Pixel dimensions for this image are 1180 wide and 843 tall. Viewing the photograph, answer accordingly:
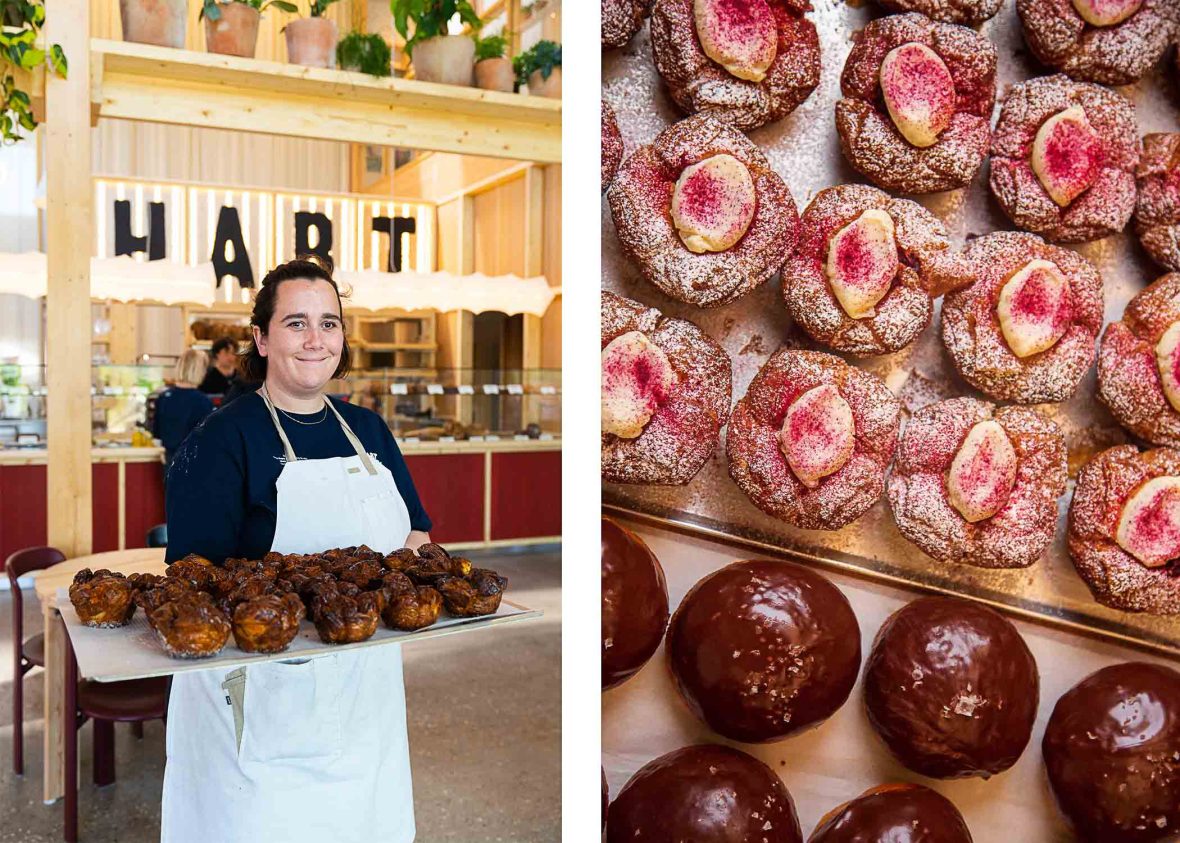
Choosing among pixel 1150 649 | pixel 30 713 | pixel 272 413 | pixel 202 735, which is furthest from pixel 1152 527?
pixel 30 713

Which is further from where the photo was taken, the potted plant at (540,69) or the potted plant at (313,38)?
the potted plant at (540,69)

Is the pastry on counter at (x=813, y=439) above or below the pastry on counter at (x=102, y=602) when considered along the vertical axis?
above

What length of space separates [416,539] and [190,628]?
493 mm

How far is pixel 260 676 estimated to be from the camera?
1.56 m

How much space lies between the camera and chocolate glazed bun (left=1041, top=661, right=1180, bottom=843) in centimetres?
124

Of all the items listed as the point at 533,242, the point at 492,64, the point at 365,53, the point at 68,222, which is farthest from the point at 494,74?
the point at 533,242

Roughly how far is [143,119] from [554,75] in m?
1.53

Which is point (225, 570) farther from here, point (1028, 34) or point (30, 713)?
point (30, 713)

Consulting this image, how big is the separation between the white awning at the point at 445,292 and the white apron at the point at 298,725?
3.14 metres

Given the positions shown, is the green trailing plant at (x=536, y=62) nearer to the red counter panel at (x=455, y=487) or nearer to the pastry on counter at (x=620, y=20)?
the red counter panel at (x=455, y=487)

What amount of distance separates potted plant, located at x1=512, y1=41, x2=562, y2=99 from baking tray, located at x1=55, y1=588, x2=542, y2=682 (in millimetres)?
2755

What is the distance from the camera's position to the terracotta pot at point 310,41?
3236 millimetres

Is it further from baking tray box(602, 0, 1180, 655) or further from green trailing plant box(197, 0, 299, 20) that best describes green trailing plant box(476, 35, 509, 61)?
baking tray box(602, 0, 1180, 655)

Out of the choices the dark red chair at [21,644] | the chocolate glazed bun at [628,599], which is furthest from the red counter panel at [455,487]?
the chocolate glazed bun at [628,599]
